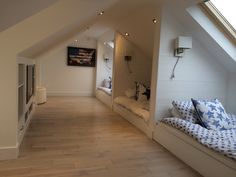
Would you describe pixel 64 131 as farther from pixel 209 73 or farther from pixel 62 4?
A: pixel 209 73

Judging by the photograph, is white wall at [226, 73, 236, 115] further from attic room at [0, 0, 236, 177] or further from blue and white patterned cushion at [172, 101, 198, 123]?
blue and white patterned cushion at [172, 101, 198, 123]

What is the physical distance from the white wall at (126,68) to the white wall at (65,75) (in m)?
2.47

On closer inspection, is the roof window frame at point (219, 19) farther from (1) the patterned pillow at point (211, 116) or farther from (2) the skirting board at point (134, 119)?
(2) the skirting board at point (134, 119)

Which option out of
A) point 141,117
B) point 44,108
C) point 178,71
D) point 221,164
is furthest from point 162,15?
point 44,108

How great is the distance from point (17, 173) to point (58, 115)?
8.21ft

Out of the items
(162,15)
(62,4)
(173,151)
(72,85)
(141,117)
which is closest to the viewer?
(62,4)

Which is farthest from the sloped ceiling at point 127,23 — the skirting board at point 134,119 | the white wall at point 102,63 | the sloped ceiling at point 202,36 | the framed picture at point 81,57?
the framed picture at point 81,57

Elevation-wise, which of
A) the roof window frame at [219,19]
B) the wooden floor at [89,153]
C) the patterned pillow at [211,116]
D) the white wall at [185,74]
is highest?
the roof window frame at [219,19]

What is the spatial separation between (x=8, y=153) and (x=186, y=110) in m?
2.38

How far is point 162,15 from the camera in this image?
3.18m

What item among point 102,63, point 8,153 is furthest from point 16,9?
point 102,63

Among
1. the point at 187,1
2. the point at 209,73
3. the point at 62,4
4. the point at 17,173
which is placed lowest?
the point at 17,173

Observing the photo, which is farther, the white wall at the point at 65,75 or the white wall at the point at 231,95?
the white wall at the point at 65,75

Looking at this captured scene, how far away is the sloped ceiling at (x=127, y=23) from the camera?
3.36m
